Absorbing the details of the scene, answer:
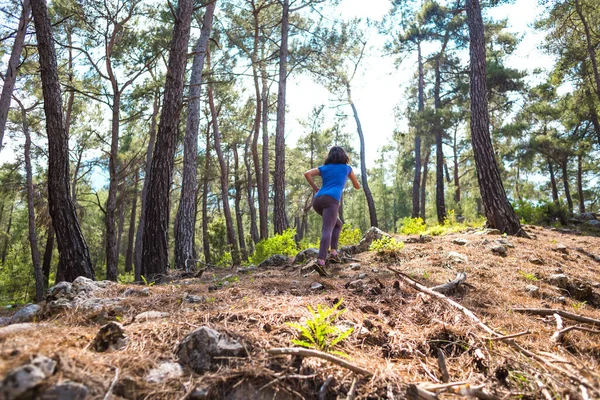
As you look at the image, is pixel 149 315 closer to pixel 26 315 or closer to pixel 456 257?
pixel 26 315

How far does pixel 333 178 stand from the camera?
14.7 feet

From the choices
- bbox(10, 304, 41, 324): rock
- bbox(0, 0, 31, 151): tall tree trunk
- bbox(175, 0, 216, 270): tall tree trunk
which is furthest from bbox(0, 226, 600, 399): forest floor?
bbox(0, 0, 31, 151): tall tree trunk

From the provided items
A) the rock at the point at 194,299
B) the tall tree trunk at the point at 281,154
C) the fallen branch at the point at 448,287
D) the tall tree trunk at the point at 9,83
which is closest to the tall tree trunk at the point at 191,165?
the tall tree trunk at the point at 281,154

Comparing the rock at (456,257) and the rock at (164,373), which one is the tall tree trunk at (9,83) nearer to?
the rock at (164,373)

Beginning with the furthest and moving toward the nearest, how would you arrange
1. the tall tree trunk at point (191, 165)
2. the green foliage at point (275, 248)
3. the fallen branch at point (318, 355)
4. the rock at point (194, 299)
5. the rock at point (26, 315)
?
the tall tree trunk at point (191, 165), the green foliage at point (275, 248), the rock at point (194, 299), the rock at point (26, 315), the fallen branch at point (318, 355)

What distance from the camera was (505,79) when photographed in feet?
44.6

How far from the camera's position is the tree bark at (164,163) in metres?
5.04

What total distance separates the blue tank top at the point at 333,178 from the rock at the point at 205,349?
9.56 ft

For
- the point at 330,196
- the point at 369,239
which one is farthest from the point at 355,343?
the point at 369,239

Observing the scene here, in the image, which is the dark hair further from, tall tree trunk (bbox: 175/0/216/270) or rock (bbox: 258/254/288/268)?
tall tree trunk (bbox: 175/0/216/270)

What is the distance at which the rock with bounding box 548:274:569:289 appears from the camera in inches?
132

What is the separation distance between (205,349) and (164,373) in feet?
0.65

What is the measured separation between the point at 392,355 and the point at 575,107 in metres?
18.3

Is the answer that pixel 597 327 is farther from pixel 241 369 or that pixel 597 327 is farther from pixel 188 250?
pixel 188 250
